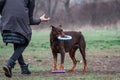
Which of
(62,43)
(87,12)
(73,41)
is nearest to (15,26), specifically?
(62,43)

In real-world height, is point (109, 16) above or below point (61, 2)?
above

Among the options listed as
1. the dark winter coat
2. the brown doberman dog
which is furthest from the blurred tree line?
the dark winter coat

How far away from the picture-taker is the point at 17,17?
35.6ft

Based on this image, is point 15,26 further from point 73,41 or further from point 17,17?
point 73,41

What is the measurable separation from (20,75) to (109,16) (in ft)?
116

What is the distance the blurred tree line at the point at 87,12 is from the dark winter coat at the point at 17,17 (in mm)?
29962

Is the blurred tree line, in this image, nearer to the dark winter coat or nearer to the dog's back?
the dog's back

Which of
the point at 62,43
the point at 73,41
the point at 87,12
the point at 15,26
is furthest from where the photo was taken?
the point at 87,12

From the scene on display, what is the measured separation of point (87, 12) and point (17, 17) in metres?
40.7

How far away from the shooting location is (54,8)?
64.8 m

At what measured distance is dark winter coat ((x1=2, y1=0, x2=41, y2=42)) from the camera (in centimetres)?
1079

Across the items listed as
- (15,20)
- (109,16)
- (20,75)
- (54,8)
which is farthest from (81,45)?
(54,8)

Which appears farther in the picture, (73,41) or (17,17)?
(73,41)

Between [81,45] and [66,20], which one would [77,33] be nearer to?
[81,45]
